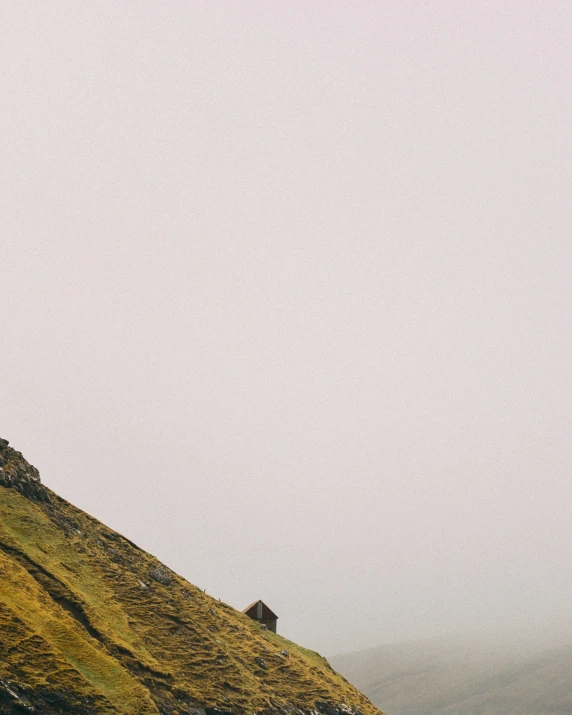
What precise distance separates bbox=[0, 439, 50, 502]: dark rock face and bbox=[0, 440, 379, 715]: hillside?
0.44ft

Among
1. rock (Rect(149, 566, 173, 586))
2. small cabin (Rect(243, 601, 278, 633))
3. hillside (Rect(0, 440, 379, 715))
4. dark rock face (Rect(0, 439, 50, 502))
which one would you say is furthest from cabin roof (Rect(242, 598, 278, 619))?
dark rock face (Rect(0, 439, 50, 502))

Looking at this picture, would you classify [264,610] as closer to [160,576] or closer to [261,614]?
[261,614]

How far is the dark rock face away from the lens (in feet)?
178

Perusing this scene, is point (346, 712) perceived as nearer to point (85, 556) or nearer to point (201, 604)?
point (201, 604)

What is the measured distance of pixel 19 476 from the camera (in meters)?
55.6

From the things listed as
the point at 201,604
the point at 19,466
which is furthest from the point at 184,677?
the point at 19,466

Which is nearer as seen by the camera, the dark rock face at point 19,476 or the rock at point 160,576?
the dark rock face at point 19,476

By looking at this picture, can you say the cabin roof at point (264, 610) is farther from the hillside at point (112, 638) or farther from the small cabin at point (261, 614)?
the hillside at point (112, 638)

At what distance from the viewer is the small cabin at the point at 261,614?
76812mm

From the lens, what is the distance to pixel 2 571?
4028 centimetres

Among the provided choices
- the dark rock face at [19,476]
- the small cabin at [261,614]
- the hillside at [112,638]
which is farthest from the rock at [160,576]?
the small cabin at [261,614]

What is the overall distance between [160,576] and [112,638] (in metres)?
17.1

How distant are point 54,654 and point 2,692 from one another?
4414mm

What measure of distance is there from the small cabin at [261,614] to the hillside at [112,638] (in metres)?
8.34
